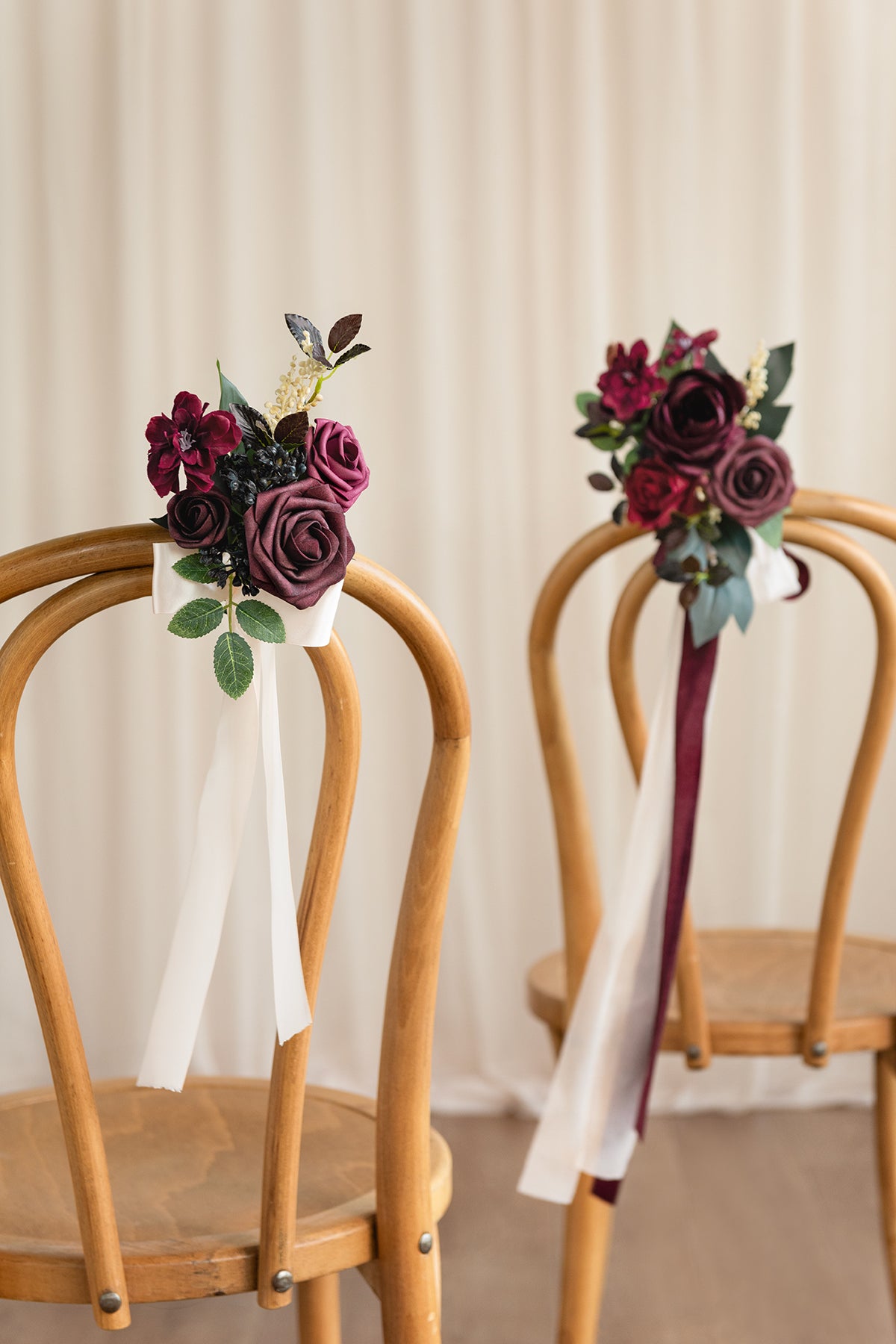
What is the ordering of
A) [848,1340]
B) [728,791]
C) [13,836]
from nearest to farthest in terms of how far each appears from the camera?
[13,836] < [848,1340] < [728,791]

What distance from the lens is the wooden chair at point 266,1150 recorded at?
0.80 meters

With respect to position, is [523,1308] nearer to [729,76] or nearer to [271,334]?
[271,334]

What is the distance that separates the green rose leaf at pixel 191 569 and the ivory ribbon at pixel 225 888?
81 millimetres

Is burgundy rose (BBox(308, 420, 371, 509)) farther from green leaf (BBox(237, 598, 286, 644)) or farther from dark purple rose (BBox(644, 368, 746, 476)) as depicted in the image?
dark purple rose (BBox(644, 368, 746, 476))

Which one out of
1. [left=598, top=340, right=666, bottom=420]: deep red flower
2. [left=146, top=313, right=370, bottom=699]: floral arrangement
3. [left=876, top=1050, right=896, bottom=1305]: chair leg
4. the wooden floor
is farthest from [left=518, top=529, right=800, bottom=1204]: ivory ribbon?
[left=146, top=313, right=370, bottom=699]: floral arrangement

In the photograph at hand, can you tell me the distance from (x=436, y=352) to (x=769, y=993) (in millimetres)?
1384

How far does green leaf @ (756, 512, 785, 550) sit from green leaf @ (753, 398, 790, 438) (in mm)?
93

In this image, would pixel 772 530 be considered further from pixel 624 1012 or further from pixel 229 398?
pixel 229 398

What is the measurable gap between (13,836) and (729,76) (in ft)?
7.04

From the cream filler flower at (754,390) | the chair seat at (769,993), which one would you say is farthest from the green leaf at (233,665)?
the chair seat at (769,993)

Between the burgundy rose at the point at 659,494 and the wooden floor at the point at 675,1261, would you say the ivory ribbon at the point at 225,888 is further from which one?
the wooden floor at the point at 675,1261

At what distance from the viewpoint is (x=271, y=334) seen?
239 cm

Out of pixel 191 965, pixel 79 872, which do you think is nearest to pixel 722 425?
pixel 191 965

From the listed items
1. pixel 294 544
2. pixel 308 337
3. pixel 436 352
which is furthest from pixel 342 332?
pixel 436 352
